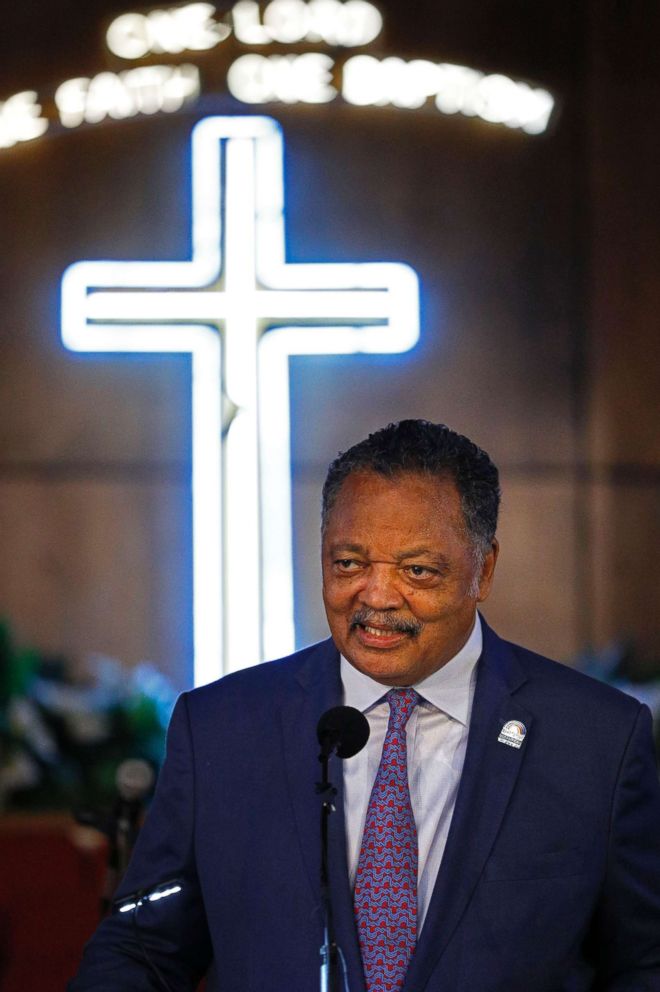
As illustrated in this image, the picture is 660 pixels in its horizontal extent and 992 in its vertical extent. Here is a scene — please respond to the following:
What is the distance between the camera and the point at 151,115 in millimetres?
4418

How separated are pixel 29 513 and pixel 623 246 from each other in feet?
7.18

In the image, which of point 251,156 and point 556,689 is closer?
point 556,689

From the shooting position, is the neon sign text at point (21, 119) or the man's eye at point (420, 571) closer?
the man's eye at point (420, 571)

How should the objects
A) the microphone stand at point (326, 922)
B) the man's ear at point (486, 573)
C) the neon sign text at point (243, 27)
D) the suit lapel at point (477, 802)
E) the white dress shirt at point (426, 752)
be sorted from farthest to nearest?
1. the neon sign text at point (243, 27)
2. the man's ear at point (486, 573)
3. the white dress shirt at point (426, 752)
4. the suit lapel at point (477, 802)
5. the microphone stand at point (326, 922)

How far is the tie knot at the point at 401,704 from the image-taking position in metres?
1.92

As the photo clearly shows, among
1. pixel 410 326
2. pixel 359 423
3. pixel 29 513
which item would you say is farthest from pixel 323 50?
pixel 29 513

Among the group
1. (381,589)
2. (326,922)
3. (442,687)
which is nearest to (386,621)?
(381,589)

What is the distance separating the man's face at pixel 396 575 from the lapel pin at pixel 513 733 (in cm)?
14

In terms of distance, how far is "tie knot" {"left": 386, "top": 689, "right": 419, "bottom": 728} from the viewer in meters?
1.92

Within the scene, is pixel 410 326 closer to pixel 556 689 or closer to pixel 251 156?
pixel 251 156

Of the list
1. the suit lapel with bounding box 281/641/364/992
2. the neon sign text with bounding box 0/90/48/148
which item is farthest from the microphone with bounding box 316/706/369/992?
the neon sign text with bounding box 0/90/48/148

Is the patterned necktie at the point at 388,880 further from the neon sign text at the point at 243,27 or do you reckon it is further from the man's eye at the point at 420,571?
the neon sign text at the point at 243,27

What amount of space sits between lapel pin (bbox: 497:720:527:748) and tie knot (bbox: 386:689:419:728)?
14 cm

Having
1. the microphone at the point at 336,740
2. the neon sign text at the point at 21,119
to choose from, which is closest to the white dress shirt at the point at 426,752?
the microphone at the point at 336,740
